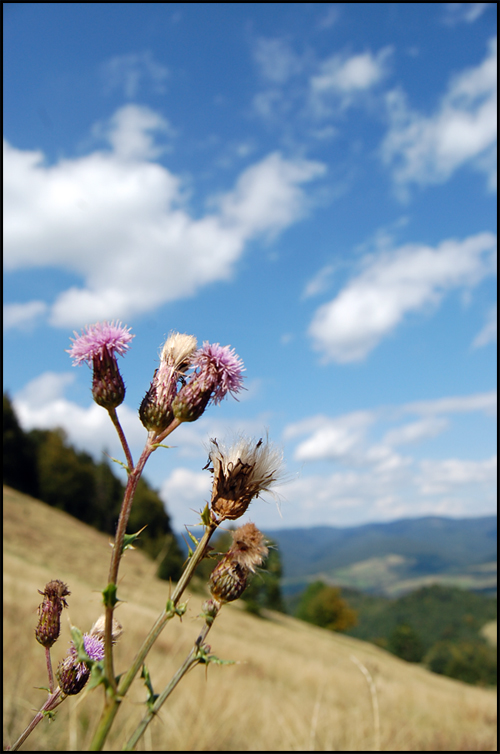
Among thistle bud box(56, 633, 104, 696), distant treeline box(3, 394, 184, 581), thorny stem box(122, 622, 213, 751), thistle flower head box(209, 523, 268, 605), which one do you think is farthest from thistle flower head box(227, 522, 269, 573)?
distant treeline box(3, 394, 184, 581)

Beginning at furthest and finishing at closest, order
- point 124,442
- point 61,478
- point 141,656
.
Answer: point 61,478 < point 124,442 < point 141,656

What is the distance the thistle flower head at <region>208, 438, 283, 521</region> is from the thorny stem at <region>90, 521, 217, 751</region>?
0.10 metres

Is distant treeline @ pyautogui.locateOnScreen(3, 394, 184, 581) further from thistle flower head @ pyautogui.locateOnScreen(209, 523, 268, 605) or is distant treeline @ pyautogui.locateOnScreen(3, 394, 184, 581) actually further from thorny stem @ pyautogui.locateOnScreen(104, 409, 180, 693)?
thorny stem @ pyautogui.locateOnScreen(104, 409, 180, 693)

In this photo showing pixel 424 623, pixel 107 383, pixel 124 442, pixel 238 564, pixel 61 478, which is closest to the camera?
pixel 124 442

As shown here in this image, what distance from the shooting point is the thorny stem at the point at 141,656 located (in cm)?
71

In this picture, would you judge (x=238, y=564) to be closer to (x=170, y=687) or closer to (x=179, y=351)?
(x=170, y=687)

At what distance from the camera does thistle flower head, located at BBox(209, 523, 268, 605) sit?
1.16 metres

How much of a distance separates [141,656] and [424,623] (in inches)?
6771

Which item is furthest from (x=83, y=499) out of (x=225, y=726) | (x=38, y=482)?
(x=225, y=726)

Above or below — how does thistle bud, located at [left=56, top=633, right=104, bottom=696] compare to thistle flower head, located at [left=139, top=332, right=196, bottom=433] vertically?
below

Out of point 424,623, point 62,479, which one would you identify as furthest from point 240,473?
point 424,623

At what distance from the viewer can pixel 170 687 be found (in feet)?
2.75

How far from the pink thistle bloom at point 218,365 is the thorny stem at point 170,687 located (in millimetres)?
521

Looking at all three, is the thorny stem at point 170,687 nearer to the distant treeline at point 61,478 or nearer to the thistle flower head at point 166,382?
the thistle flower head at point 166,382
